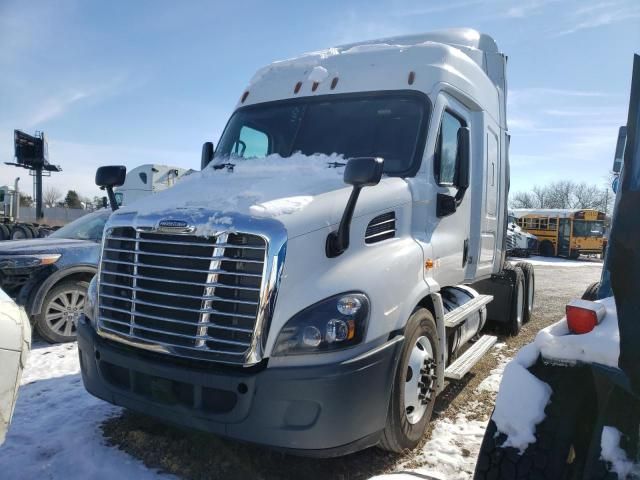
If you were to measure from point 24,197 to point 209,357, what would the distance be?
81578mm

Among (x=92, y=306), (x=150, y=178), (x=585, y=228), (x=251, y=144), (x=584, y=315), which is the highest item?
(x=150, y=178)

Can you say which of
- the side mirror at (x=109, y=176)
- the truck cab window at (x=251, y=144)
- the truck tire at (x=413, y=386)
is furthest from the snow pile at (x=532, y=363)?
the side mirror at (x=109, y=176)

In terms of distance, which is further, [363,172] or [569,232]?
[569,232]

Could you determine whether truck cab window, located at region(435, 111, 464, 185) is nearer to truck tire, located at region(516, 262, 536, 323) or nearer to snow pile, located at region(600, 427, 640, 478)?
snow pile, located at region(600, 427, 640, 478)

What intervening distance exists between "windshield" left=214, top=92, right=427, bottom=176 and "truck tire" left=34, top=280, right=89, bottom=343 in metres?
3.26

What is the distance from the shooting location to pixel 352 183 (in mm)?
2854

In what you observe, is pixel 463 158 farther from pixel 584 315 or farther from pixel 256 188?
pixel 584 315

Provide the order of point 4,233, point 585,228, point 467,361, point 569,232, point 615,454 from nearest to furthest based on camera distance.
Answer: point 615,454, point 467,361, point 4,233, point 585,228, point 569,232

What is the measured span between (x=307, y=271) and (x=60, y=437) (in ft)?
7.92

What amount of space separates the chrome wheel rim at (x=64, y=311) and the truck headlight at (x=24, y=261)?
0.46 meters

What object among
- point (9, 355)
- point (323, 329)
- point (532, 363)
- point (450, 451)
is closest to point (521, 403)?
point (532, 363)

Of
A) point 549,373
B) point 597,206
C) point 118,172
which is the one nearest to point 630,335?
point 549,373

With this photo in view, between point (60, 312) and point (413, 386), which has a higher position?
point (413, 386)

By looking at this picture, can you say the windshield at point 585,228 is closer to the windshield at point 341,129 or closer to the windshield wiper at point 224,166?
the windshield at point 341,129
